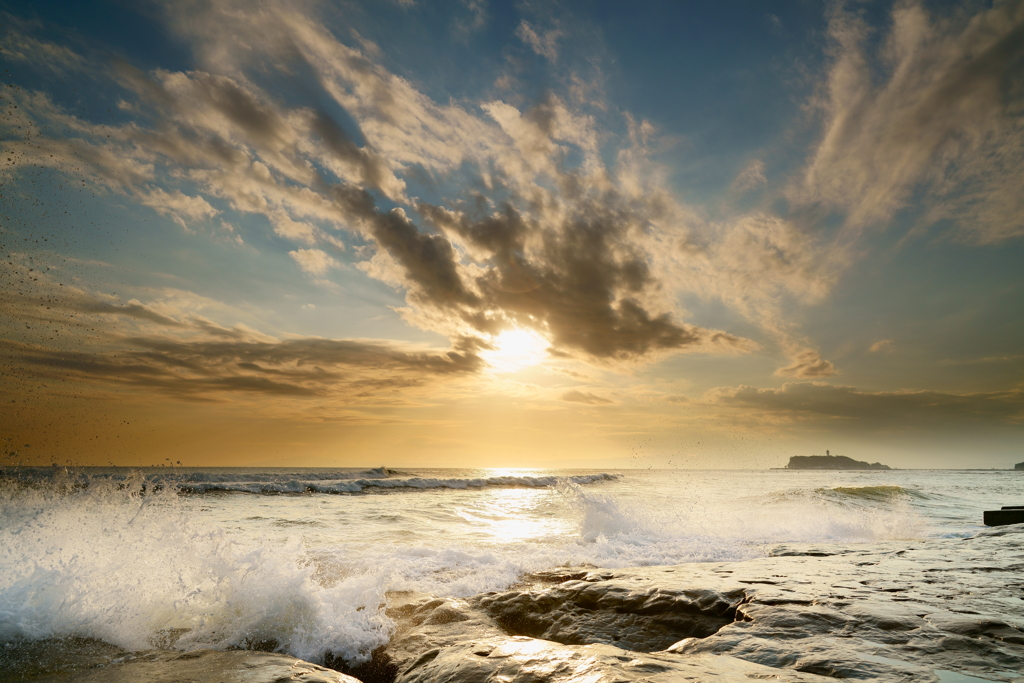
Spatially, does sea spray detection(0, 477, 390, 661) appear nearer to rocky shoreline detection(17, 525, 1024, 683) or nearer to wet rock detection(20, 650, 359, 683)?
rocky shoreline detection(17, 525, 1024, 683)

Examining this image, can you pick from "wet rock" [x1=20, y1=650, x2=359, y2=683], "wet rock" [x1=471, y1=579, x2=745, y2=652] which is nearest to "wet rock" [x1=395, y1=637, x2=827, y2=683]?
"wet rock" [x1=20, y1=650, x2=359, y2=683]

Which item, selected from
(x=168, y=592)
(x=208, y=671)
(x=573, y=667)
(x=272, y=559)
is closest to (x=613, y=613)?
(x=573, y=667)

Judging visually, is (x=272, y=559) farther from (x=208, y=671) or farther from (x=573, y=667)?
(x=573, y=667)

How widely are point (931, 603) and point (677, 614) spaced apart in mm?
2779

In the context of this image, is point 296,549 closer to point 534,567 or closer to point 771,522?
point 534,567

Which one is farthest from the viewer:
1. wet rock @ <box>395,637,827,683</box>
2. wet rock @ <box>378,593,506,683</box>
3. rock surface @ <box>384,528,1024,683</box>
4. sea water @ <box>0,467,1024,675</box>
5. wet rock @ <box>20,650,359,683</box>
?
sea water @ <box>0,467,1024,675</box>

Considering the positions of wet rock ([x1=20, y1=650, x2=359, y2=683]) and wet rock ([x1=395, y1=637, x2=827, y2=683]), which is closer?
wet rock ([x1=395, y1=637, x2=827, y2=683])

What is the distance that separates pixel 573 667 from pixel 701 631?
2.41 m

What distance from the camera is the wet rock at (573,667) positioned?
2994 mm

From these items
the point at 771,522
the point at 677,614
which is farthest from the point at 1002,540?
the point at 677,614

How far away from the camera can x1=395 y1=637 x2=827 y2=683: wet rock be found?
2.99 metres

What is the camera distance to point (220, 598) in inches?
223

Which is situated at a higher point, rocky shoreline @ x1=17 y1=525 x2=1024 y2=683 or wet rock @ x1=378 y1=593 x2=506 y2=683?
rocky shoreline @ x1=17 y1=525 x2=1024 y2=683

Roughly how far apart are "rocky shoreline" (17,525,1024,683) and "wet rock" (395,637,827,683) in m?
0.02
